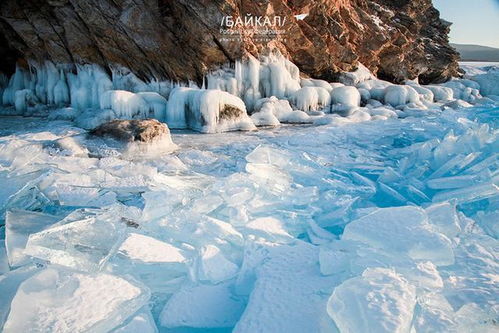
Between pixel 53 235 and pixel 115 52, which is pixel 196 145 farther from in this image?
pixel 115 52

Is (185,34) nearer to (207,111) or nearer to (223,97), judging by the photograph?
(223,97)

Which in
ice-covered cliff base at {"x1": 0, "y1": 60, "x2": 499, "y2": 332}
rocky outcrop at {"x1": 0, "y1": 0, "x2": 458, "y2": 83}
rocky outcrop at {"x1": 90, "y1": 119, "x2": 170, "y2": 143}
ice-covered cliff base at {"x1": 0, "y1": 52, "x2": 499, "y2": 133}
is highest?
rocky outcrop at {"x1": 0, "y1": 0, "x2": 458, "y2": 83}

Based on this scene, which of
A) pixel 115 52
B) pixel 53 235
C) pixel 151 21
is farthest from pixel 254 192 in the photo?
pixel 115 52

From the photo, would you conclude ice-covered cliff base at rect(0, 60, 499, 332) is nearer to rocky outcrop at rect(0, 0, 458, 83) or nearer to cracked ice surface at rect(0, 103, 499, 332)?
Result: cracked ice surface at rect(0, 103, 499, 332)

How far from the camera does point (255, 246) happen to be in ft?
6.73

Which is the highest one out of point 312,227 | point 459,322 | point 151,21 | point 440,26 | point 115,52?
point 440,26

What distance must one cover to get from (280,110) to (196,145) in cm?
398

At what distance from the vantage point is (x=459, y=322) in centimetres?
128

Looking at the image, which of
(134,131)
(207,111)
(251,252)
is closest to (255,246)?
(251,252)

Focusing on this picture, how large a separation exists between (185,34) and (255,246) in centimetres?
937

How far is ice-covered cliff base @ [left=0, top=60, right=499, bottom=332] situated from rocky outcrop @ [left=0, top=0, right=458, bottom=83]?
262 inches

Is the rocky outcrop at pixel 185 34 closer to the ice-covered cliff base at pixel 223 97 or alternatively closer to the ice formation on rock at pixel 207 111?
the ice-covered cliff base at pixel 223 97

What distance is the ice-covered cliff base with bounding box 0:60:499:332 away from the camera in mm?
1404

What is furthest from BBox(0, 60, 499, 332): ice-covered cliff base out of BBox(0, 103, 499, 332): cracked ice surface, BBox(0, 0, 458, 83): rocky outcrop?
BBox(0, 0, 458, 83): rocky outcrop
